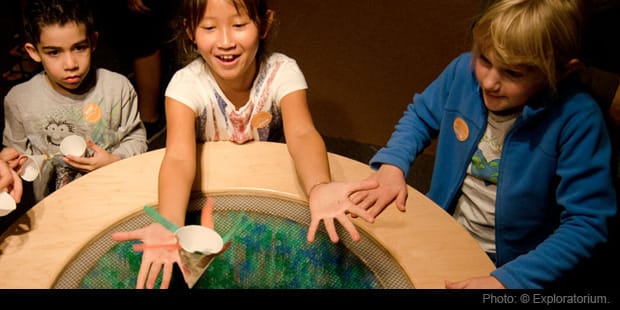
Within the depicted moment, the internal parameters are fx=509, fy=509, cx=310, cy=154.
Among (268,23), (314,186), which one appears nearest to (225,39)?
(268,23)

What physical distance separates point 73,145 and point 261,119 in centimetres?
56

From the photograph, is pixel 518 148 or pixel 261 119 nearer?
pixel 518 148

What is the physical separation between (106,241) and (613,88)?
51.6 inches

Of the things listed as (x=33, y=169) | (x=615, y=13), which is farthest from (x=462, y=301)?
(x=33, y=169)

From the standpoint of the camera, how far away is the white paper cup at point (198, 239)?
3.11 feet

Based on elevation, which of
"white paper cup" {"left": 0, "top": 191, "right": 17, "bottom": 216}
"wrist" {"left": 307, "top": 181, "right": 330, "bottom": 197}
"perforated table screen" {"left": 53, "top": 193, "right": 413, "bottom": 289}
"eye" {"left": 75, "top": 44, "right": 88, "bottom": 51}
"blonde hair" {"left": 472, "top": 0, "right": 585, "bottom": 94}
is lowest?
"perforated table screen" {"left": 53, "top": 193, "right": 413, "bottom": 289}

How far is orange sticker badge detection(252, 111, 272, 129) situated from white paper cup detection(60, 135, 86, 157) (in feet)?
1.66

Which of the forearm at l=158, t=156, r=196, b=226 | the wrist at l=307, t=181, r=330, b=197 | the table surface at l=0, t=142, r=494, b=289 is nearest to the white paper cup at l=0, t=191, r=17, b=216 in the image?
the table surface at l=0, t=142, r=494, b=289

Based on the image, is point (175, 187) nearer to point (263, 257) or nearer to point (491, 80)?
point (263, 257)

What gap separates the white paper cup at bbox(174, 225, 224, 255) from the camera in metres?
0.95

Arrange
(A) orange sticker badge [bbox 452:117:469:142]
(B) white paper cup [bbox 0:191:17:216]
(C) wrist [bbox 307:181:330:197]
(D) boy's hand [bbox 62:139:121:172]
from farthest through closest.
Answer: (D) boy's hand [bbox 62:139:121:172] → (A) orange sticker badge [bbox 452:117:469:142] → (C) wrist [bbox 307:181:330:197] → (B) white paper cup [bbox 0:191:17:216]

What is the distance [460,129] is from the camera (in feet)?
4.42

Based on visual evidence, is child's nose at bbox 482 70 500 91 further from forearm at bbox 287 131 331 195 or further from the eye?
the eye

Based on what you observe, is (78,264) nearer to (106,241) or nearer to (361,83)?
(106,241)
